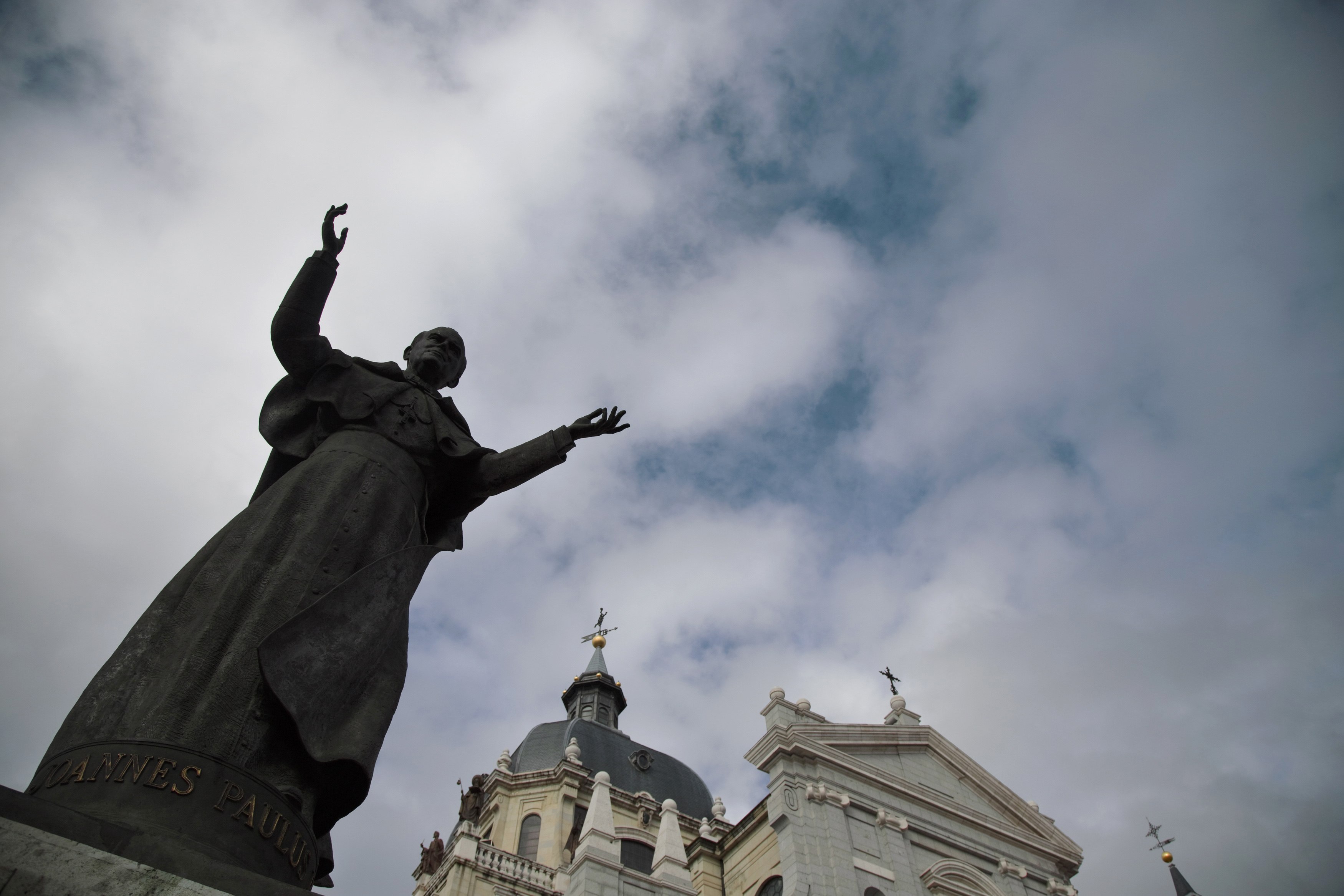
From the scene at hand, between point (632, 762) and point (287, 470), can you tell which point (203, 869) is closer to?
point (287, 470)

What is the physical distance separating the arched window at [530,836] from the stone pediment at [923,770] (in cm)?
1418

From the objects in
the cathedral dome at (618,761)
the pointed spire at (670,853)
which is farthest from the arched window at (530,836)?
the pointed spire at (670,853)

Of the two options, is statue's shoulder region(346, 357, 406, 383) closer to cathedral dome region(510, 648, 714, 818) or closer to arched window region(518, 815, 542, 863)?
arched window region(518, 815, 542, 863)

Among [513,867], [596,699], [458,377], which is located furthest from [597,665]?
[458,377]

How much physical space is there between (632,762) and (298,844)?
3578 cm

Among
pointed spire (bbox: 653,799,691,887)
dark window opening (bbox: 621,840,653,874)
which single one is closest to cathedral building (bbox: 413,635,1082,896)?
pointed spire (bbox: 653,799,691,887)

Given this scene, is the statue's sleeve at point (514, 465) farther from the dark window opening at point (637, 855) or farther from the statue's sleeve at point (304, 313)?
the dark window opening at point (637, 855)

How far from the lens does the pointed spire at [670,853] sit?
17422 millimetres

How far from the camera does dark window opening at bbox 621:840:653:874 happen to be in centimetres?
2958

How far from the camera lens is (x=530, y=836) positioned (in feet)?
100

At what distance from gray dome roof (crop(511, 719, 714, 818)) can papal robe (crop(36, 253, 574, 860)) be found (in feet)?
102

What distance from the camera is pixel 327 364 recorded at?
14.6ft

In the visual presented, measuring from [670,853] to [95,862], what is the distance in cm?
1718

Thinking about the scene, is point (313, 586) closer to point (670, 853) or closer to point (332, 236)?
point (332, 236)
